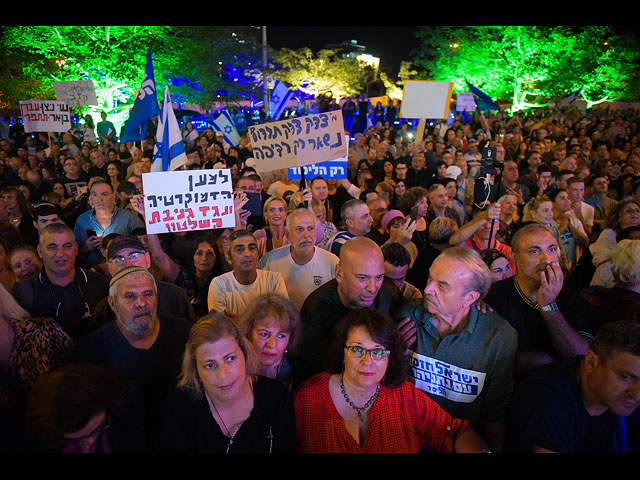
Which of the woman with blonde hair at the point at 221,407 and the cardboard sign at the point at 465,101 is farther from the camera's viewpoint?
the cardboard sign at the point at 465,101

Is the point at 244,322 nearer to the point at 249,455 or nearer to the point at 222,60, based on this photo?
the point at 249,455

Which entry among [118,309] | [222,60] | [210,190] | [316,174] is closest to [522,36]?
[222,60]

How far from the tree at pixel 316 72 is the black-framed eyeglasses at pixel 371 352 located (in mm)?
33906

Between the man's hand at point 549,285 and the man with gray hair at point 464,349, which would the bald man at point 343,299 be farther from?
the man's hand at point 549,285

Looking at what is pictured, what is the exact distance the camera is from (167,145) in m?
6.21

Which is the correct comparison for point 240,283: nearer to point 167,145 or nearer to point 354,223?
point 354,223

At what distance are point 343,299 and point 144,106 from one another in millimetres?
5364

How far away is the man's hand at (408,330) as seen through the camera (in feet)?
9.60

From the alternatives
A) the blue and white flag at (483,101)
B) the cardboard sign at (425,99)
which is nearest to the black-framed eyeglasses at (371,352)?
the cardboard sign at (425,99)

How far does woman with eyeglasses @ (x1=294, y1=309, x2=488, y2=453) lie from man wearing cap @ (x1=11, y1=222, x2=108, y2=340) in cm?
217

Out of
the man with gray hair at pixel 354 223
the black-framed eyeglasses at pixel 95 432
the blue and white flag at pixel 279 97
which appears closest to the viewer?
the black-framed eyeglasses at pixel 95 432

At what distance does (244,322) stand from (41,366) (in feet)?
4.13

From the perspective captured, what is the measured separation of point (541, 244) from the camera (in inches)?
131

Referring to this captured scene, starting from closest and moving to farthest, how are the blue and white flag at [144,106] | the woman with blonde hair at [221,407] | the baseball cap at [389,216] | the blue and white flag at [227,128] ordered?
the woman with blonde hair at [221,407]
the baseball cap at [389,216]
the blue and white flag at [144,106]
the blue and white flag at [227,128]
